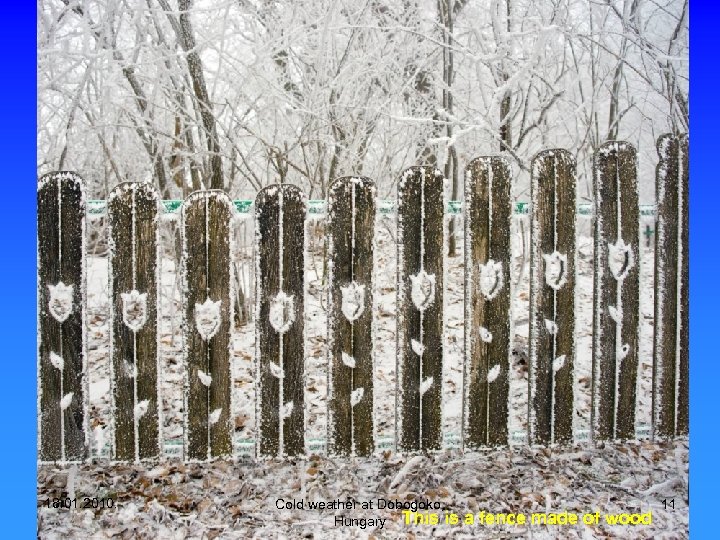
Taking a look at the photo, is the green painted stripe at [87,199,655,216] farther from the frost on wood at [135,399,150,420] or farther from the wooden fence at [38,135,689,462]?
the frost on wood at [135,399,150,420]

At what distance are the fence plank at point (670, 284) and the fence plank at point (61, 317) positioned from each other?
3.06 m

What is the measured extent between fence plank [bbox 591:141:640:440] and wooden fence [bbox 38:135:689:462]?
11 mm

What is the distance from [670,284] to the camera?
307 cm

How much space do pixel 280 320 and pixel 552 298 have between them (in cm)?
143

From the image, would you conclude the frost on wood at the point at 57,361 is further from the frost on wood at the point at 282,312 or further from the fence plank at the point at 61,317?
the frost on wood at the point at 282,312

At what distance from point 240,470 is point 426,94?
2.52m

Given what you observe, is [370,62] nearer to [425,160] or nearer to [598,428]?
[425,160]

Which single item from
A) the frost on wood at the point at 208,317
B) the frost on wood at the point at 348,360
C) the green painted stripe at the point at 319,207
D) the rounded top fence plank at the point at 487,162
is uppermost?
the rounded top fence plank at the point at 487,162

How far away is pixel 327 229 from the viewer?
2773mm

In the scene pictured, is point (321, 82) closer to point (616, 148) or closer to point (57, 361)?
point (616, 148)

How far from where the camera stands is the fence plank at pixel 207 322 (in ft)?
9.08

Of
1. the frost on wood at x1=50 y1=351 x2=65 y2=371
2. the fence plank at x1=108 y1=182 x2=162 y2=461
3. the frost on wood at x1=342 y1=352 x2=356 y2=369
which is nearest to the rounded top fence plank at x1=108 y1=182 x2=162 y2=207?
the fence plank at x1=108 y1=182 x2=162 y2=461

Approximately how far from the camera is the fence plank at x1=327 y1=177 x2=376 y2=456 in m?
2.78

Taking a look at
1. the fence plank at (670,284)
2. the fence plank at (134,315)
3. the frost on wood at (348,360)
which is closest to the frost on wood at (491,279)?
the frost on wood at (348,360)
